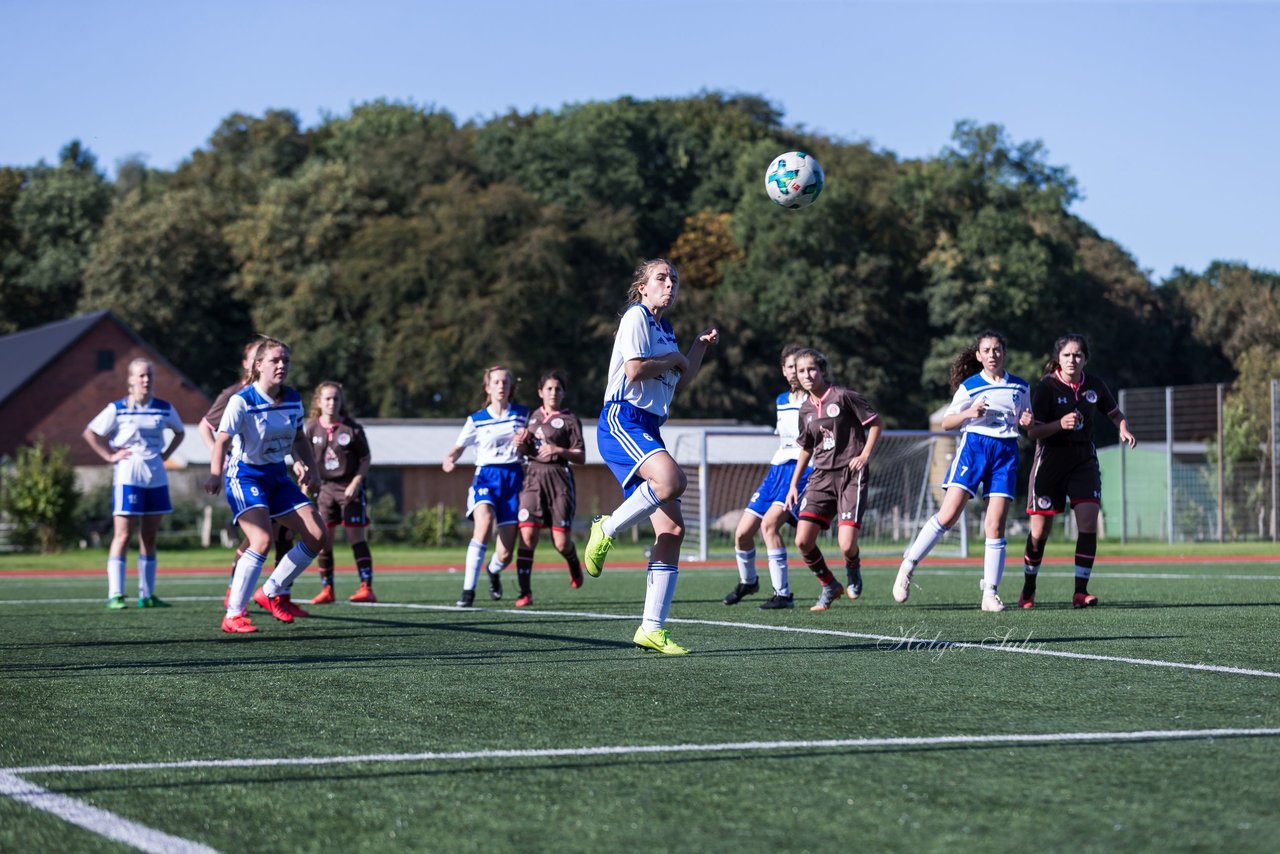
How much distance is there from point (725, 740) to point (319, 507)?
9.70m

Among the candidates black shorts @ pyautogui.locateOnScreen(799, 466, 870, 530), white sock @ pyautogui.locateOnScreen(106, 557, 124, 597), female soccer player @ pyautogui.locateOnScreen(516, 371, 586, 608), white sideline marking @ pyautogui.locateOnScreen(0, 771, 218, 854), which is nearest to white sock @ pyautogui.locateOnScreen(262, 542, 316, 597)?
white sock @ pyautogui.locateOnScreen(106, 557, 124, 597)

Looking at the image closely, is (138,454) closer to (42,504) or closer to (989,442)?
(989,442)

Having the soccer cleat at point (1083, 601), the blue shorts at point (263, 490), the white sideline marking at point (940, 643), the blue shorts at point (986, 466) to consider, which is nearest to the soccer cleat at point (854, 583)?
the blue shorts at point (986, 466)

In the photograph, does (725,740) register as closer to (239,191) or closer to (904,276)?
(904,276)

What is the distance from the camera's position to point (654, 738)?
5.30 metres

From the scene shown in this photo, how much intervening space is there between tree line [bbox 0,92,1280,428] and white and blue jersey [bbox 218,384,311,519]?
4007 cm

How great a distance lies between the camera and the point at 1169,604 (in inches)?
469

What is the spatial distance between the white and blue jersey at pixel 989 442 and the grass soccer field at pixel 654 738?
1.61 m

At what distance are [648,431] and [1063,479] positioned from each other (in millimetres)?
5054

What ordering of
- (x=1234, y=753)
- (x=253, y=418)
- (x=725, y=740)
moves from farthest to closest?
(x=253, y=418) → (x=725, y=740) → (x=1234, y=753)

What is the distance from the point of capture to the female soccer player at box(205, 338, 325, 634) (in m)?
10.2

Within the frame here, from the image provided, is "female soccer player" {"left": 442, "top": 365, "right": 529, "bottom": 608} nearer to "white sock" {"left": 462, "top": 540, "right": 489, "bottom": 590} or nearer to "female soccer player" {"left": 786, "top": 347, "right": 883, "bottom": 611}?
"white sock" {"left": 462, "top": 540, "right": 489, "bottom": 590}

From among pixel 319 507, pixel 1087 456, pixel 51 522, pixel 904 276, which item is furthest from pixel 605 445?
pixel 904 276

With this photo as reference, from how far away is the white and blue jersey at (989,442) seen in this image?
38.2 feet
